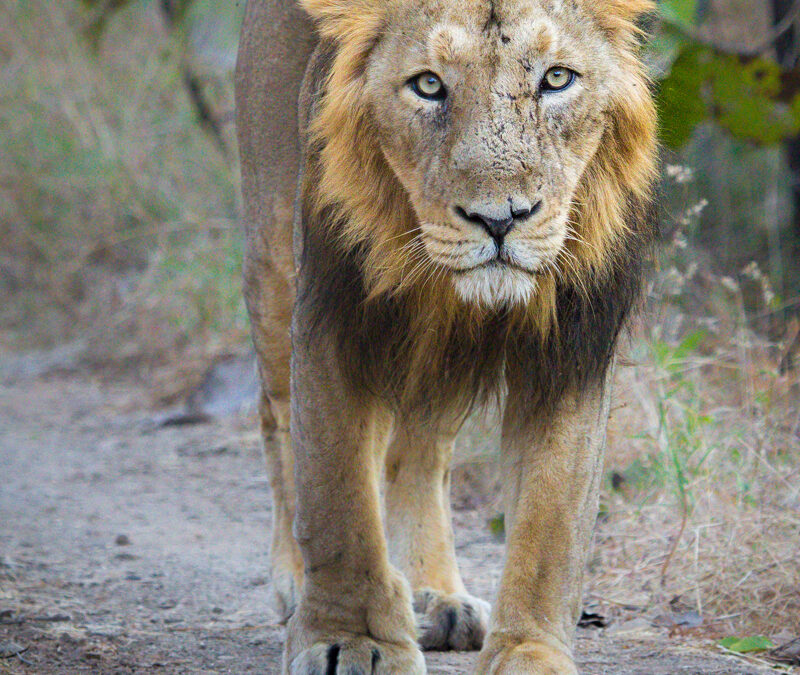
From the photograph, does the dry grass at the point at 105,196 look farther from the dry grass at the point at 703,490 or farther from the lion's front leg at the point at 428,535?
the lion's front leg at the point at 428,535

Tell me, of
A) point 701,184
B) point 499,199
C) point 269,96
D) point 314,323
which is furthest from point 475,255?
point 701,184

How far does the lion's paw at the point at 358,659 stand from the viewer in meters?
2.42

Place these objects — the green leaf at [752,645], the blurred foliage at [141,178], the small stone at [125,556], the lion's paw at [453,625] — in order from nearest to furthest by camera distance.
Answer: the green leaf at [752,645] → the lion's paw at [453,625] → the small stone at [125,556] → the blurred foliage at [141,178]

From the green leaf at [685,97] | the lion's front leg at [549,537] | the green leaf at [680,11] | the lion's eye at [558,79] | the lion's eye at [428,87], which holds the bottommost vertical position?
the lion's front leg at [549,537]

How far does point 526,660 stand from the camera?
7.32ft

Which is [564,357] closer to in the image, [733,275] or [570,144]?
[570,144]

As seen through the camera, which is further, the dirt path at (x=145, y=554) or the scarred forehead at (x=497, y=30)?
the dirt path at (x=145, y=554)

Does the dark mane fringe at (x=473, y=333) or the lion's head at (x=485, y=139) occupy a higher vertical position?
the lion's head at (x=485, y=139)

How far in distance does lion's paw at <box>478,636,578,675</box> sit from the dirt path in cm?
36

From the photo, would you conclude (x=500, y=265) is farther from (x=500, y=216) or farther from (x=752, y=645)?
(x=752, y=645)

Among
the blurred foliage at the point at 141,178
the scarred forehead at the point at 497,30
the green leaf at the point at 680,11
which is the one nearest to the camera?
the scarred forehead at the point at 497,30

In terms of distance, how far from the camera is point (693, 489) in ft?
11.4

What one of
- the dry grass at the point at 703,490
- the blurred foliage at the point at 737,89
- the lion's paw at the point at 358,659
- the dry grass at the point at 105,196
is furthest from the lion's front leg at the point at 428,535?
the dry grass at the point at 105,196

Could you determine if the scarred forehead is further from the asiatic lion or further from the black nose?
the black nose
